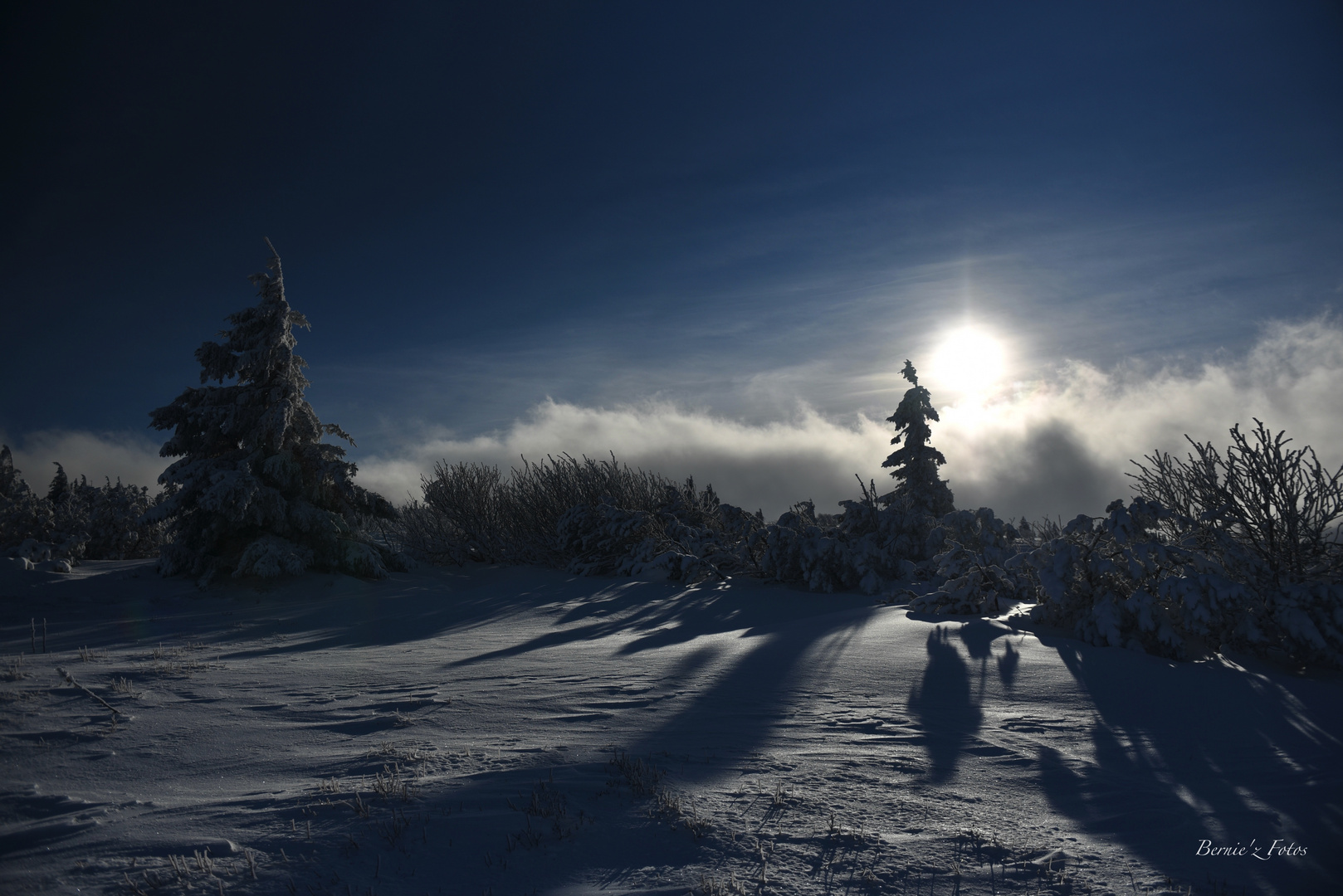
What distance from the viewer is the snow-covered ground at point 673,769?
2.18m

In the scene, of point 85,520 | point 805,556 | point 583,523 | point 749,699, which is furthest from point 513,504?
point 85,520

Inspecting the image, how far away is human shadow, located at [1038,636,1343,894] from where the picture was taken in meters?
2.34

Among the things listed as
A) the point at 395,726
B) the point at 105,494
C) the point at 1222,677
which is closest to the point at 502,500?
the point at 395,726

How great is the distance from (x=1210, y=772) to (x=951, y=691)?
4.47ft

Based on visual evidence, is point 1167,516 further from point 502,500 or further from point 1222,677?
point 502,500

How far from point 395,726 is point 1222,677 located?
544 cm

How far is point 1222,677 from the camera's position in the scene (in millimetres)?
4539

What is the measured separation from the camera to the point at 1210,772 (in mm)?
3082
